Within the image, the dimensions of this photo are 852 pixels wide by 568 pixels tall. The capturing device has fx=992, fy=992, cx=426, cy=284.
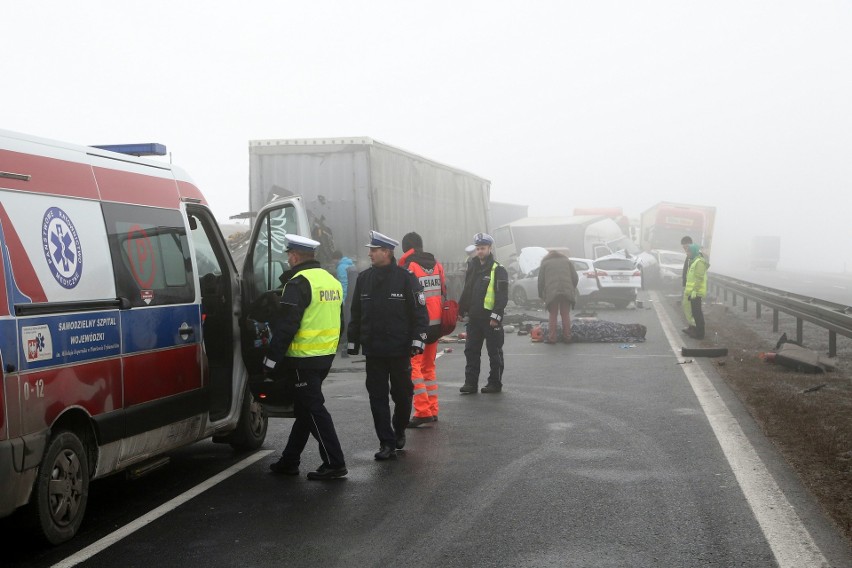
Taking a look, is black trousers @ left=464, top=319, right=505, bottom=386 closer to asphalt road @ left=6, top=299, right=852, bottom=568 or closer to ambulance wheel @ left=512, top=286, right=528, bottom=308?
asphalt road @ left=6, top=299, right=852, bottom=568

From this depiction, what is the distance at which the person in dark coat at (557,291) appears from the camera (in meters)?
18.0

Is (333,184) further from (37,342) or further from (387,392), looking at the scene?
(37,342)

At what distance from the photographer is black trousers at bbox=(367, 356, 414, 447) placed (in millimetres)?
7844

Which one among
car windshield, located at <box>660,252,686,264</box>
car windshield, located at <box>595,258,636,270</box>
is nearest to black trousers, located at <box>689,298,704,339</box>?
car windshield, located at <box>595,258,636,270</box>

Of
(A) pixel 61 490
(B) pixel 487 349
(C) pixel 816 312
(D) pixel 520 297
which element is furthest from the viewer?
(D) pixel 520 297

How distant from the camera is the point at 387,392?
8070 millimetres

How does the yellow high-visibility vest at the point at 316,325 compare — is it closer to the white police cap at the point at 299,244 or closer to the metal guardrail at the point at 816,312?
the white police cap at the point at 299,244

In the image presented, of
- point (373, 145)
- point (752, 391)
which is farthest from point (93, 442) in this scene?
point (373, 145)

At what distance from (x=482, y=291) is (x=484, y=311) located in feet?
0.79

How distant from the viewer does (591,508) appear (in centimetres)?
606

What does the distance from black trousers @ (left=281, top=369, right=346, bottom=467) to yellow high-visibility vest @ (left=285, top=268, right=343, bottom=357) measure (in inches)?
6.1

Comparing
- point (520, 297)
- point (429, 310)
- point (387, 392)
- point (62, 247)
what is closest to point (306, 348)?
point (387, 392)

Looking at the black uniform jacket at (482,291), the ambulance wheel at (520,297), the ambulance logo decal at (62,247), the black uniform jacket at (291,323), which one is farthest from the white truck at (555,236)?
the ambulance logo decal at (62,247)

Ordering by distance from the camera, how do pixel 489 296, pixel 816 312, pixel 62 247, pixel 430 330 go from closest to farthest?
pixel 62 247, pixel 430 330, pixel 489 296, pixel 816 312
